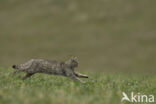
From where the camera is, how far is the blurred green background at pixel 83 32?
62.6 meters

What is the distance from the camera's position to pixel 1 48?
67.0 m

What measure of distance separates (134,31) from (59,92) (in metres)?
56.0

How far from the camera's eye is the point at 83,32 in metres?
69.0

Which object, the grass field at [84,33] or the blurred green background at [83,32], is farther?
the blurred green background at [83,32]

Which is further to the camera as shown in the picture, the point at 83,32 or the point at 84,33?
the point at 83,32

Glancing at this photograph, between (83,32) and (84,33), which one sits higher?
(83,32)

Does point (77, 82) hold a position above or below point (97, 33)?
below

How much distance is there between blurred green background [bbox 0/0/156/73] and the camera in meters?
62.6

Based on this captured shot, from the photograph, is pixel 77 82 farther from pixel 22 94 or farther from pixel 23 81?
pixel 22 94

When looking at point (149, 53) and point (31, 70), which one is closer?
point (31, 70)

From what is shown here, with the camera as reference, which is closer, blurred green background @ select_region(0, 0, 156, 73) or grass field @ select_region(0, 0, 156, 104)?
grass field @ select_region(0, 0, 156, 104)

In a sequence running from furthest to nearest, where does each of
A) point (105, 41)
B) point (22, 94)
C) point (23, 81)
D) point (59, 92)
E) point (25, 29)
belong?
point (25, 29), point (105, 41), point (23, 81), point (59, 92), point (22, 94)

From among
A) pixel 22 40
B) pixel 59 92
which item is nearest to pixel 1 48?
pixel 22 40

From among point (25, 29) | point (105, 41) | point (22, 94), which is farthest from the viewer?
point (25, 29)
